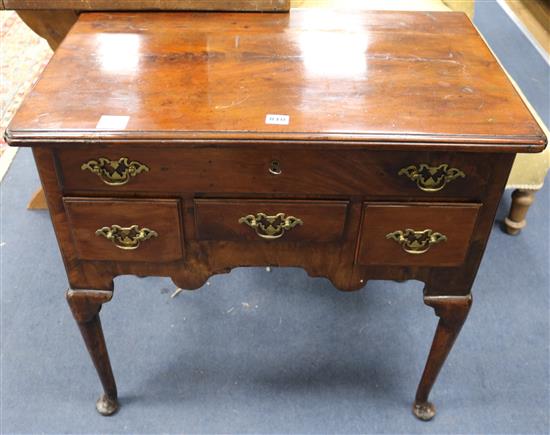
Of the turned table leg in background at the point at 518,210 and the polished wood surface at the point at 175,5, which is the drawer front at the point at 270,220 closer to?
the polished wood surface at the point at 175,5

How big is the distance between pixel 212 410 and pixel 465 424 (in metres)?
0.60

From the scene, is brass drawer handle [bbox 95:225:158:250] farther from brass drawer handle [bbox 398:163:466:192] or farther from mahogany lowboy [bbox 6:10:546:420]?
brass drawer handle [bbox 398:163:466:192]

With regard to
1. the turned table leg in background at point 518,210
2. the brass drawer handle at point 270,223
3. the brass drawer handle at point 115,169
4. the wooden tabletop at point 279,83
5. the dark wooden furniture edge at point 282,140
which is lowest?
the turned table leg in background at point 518,210

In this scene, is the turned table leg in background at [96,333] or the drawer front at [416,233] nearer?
the drawer front at [416,233]

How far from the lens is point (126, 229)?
1.05 m

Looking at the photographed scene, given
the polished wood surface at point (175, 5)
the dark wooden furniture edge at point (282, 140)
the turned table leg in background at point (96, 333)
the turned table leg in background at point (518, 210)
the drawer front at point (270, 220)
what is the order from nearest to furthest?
the dark wooden furniture edge at point (282, 140) < the drawer front at point (270, 220) < the turned table leg in background at point (96, 333) < the polished wood surface at point (175, 5) < the turned table leg in background at point (518, 210)

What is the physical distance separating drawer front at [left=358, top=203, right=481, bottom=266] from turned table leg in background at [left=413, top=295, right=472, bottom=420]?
0.11m

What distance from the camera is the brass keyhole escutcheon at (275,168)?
98cm

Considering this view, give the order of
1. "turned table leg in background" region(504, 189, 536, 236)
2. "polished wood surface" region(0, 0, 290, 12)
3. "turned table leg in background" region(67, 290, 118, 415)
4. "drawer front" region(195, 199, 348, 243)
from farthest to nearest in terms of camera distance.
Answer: "turned table leg in background" region(504, 189, 536, 236)
"polished wood surface" region(0, 0, 290, 12)
"turned table leg in background" region(67, 290, 118, 415)
"drawer front" region(195, 199, 348, 243)

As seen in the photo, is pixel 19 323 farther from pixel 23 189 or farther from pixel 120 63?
pixel 120 63

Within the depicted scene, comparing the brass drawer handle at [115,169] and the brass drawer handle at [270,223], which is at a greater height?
the brass drawer handle at [115,169]

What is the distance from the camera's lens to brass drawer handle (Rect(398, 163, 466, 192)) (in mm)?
977

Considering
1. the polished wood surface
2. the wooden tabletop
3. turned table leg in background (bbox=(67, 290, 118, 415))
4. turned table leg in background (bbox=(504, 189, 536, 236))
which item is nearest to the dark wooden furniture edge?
the wooden tabletop

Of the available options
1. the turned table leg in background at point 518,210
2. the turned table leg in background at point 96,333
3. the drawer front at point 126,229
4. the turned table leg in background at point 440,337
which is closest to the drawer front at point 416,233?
the turned table leg in background at point 440,337
